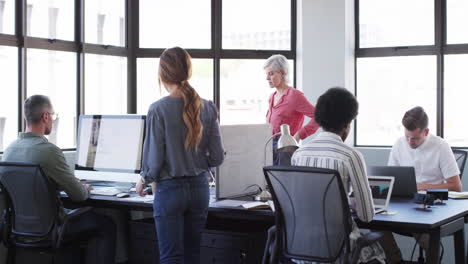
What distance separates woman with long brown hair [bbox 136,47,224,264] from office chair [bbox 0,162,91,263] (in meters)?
0.70

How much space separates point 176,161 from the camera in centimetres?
276

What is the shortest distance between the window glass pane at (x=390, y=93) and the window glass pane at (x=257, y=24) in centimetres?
78

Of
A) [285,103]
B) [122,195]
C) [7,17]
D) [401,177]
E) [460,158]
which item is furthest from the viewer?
[285,103]

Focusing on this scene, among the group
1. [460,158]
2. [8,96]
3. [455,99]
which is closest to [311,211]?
[460,158]

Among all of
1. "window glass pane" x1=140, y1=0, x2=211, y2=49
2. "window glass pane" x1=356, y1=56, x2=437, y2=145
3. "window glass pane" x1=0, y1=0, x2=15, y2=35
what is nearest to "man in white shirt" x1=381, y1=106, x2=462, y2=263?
"window glass pane" x1=356, y1=56, x2=437, y2=145

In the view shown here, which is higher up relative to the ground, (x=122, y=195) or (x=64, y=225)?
(x=122, y=195)

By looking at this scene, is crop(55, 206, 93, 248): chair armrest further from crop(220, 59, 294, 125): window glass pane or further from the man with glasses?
crop(220, 59, 294, 125): window glass pane

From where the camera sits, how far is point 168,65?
2.80m

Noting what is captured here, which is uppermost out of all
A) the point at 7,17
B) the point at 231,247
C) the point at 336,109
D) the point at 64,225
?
the point at 7,17

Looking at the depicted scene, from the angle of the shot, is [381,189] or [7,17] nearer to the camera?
[381,189]

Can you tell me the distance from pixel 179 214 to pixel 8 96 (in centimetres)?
223

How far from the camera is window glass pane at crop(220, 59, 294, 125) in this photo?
542 centimetres

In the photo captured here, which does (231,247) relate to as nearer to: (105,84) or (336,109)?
(336,109)

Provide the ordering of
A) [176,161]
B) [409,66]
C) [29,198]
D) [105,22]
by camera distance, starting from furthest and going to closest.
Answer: [409,66] < [105,22] < [29,198] < [176,161]
